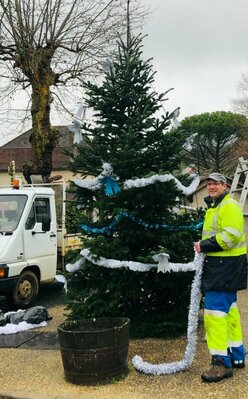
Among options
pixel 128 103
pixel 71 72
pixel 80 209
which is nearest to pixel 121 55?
pixel 128 103

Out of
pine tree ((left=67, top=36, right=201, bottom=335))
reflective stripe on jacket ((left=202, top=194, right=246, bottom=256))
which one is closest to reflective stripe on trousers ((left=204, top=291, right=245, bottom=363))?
reflective stripe on jacket ((left=202, top=194, right=246, bottom=256))

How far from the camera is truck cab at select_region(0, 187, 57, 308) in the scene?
27.5ft

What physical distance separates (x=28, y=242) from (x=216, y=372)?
507 centimetres

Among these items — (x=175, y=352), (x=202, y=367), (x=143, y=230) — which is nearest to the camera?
(x=202, y=367)

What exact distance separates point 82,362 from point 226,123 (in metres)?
38.1

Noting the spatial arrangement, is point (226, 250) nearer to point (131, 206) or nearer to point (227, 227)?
point (227, 227)

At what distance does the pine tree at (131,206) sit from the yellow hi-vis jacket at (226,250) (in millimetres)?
1118

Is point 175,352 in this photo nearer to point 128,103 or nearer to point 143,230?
point 143,230

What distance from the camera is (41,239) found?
9.23 meters

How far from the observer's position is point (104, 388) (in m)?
4.58

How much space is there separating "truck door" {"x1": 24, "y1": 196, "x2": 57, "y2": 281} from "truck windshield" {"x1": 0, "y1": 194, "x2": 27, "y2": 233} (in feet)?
0.68

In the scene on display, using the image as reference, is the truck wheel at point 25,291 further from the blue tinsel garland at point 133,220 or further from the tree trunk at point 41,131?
the tree trunk at point 41,131

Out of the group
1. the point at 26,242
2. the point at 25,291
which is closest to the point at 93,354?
the point at 25,291

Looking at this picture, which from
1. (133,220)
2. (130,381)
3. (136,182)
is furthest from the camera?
(133,220)
